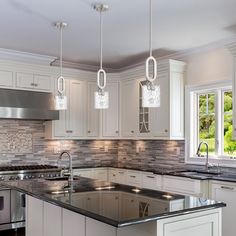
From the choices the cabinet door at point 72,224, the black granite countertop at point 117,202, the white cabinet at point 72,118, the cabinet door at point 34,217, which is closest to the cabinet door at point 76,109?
the white cabinet at point 72,118

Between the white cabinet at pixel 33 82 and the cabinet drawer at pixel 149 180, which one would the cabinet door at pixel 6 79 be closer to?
the white cabinet at pixel 33 82

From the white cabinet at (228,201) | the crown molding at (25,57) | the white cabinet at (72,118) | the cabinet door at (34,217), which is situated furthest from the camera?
the white cabinet at (72,118)

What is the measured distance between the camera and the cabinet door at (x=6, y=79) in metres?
4.89

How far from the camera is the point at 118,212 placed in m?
2.05

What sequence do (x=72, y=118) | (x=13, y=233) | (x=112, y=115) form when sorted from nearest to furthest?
(x=13, y=233) → (x=72, y=118) → (x=112, y=115)

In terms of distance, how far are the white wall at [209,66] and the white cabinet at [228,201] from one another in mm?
1509

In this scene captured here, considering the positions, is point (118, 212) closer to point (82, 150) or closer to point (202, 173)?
point (202, 173)

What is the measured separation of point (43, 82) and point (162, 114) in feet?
6.53

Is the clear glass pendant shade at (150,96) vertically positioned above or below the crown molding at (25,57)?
below

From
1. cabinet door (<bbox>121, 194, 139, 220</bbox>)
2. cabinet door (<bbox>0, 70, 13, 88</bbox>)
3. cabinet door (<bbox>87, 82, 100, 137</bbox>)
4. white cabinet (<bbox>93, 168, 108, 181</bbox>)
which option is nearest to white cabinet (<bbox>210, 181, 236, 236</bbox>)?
cabinet door (<bbox>121, 194, 139, 220</bbox>)

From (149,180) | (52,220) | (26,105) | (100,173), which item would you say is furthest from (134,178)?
(52,220)

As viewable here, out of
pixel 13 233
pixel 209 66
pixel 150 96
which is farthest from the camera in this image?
pixel 209 66

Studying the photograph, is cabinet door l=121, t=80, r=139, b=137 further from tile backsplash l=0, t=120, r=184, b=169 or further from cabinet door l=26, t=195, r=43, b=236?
cabinet door l=26, t=195, r=43, b=236

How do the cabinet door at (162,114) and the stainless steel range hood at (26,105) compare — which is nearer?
the stainless steel range hood at (26,105)
